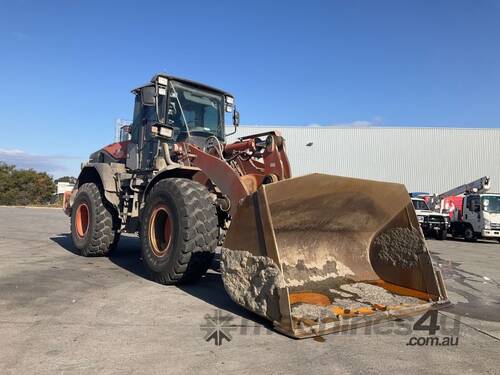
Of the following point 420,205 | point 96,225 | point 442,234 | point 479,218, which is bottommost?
point 442,234

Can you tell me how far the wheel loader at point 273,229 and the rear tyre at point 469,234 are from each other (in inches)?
612

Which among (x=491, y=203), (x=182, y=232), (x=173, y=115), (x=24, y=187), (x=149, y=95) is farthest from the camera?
(x=24, y=187)

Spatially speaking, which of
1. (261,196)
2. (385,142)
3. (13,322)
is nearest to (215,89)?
(261,196)

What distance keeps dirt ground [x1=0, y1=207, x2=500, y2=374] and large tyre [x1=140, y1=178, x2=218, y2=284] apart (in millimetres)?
261

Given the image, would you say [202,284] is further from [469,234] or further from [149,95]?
[469,234]

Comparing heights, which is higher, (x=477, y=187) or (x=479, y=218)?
(x=477, y=187)

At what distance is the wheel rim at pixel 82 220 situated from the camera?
853 cm

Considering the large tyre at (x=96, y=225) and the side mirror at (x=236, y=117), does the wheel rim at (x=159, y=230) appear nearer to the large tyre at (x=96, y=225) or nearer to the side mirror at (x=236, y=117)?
the large tyre at (x=96, y=225)

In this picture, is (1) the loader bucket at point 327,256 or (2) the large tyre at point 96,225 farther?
(2) the large tyre at point 96,225

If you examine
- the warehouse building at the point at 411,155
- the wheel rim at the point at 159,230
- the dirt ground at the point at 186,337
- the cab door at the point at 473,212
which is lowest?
the dirt ground at the point at 186,337

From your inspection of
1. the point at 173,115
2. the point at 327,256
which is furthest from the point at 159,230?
the point at 327,256

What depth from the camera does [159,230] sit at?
6039mm

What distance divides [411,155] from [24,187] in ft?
106

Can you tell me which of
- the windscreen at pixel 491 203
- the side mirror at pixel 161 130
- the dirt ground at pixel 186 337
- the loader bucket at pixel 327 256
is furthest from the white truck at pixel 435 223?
the side mirror at pixel 161 130
